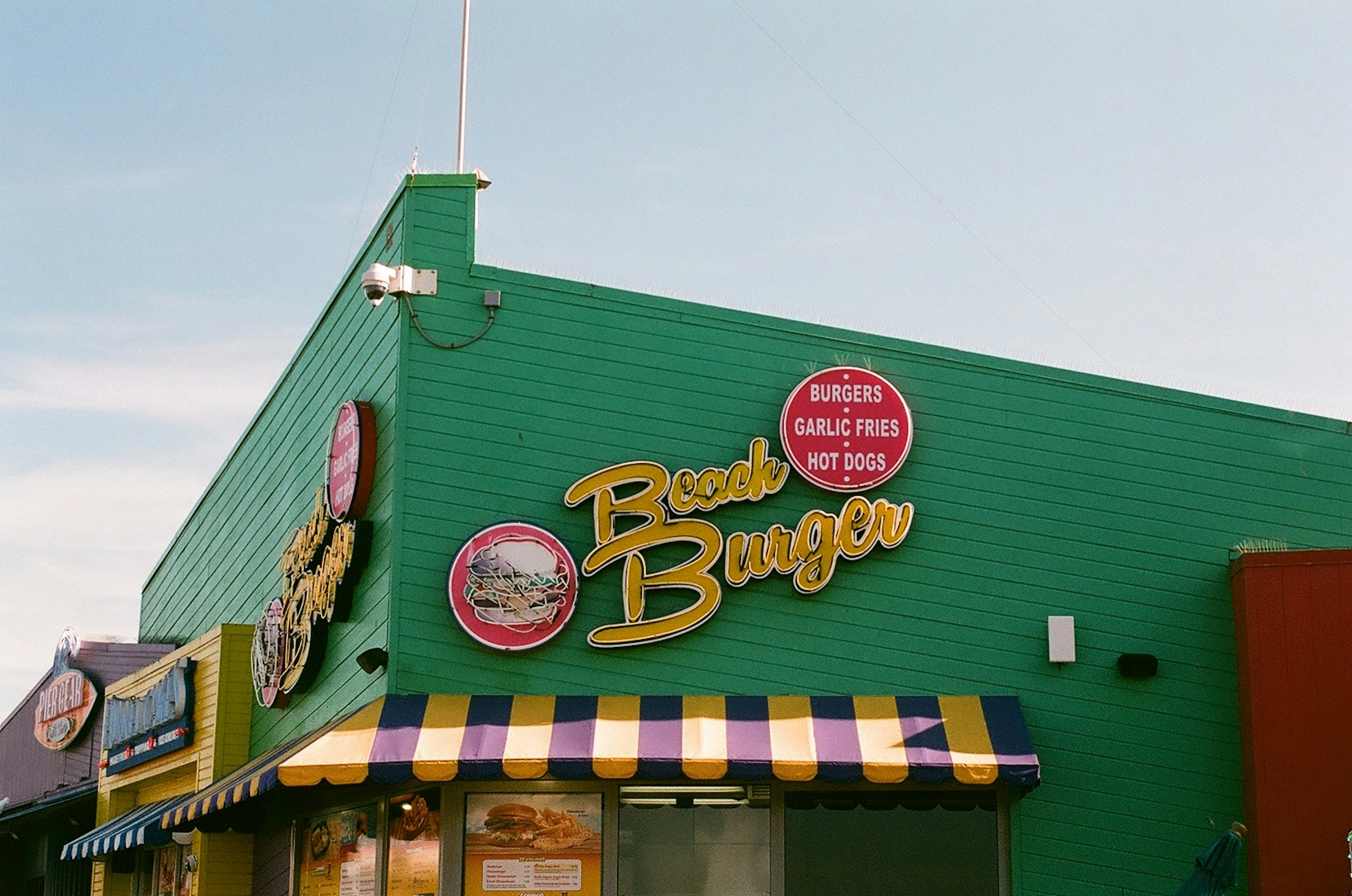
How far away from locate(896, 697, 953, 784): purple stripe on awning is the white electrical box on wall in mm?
1018

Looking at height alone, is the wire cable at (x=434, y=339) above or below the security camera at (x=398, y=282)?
below

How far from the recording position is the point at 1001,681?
523 inches

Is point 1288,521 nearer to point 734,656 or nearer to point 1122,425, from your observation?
point 1122,425

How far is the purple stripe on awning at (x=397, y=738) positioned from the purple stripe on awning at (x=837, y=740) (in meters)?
3.05

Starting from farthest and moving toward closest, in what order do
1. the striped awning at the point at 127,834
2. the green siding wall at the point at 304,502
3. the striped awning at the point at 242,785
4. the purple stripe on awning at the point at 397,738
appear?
the striped awning at the point at 127,834 < the green siding wall at the point at 304,502 < the striped awning at the point at 242,785 < the purple stripe on awning at the point at 397,738

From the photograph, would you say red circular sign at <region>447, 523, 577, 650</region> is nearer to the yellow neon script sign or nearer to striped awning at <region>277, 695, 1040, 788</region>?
the yellow neon script sign

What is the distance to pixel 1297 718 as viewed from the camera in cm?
1259

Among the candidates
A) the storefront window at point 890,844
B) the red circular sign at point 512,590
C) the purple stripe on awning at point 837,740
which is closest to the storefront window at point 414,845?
the red circular sign at point 512,590

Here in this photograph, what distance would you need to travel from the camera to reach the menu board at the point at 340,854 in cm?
1401

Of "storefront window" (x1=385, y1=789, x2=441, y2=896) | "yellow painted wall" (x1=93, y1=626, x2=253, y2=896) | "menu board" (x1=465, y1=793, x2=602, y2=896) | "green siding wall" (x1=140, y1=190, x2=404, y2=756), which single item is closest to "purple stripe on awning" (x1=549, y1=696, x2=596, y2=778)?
"menu board" (x1=465, y1=793, x2=602, y2=896)

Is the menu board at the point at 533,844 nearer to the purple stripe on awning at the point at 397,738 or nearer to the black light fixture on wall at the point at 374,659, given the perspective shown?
the purple stripe on awning at the point at 397,738

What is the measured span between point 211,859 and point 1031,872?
29.7 ft

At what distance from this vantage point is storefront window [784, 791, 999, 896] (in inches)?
508

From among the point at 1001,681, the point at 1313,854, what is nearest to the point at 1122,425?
the point at 1001,681
